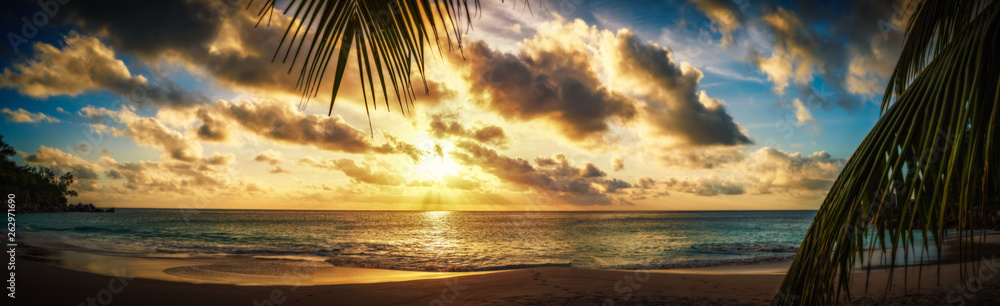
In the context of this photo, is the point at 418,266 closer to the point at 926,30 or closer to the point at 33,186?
the point at 926,30

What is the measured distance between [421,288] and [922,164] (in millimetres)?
9586

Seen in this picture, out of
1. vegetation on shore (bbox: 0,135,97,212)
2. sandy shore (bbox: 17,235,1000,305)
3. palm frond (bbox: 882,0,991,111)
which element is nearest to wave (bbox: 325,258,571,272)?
sandy shore (bbox: 17,235,1000,305)

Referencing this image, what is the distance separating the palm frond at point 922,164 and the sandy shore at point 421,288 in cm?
702

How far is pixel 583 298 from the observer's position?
9.08 meters

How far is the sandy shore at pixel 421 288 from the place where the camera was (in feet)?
28.7

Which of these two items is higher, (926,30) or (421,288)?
(926,30)

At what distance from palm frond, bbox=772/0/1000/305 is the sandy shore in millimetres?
7019

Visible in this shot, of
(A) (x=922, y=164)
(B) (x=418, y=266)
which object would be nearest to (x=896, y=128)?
(A) (x=922, y=164)

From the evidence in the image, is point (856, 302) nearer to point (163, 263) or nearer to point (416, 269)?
point (416, 269)

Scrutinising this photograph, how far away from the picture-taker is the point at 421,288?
10.3 meters

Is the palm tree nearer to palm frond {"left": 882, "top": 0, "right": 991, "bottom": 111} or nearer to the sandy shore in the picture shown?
palm frond {"left": 882, "top": 0, "right": 991, "bottom": 111}

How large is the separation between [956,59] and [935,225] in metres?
0.64

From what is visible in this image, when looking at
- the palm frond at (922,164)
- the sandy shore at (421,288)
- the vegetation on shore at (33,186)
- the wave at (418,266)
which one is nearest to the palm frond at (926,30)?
the palm frond at (922,164)

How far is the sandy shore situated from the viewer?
876 centimetres
